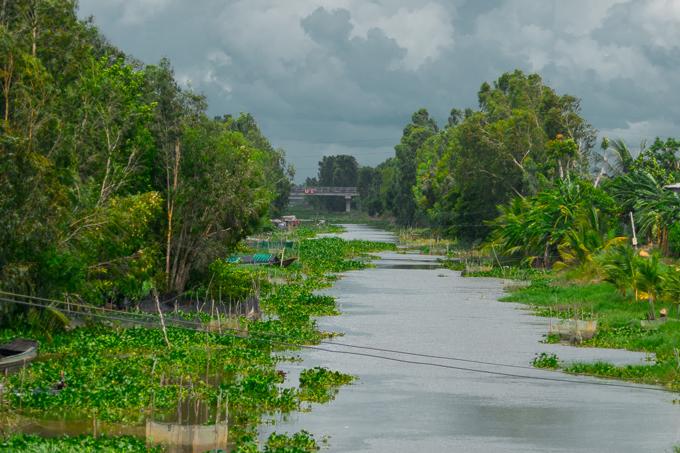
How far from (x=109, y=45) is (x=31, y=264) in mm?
28828

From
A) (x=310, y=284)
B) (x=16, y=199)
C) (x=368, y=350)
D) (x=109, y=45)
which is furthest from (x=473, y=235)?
(x=16, y=199)

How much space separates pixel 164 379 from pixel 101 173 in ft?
61.7

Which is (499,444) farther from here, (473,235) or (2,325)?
(473,235)

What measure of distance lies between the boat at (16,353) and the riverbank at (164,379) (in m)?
0.36

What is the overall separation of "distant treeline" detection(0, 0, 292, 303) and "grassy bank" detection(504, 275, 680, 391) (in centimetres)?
1772

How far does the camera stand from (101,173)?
49.7 metres

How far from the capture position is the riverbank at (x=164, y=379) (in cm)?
2831

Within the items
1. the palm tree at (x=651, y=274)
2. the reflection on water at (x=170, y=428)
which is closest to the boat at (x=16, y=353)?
the reflection on water at (x=170, y=428)

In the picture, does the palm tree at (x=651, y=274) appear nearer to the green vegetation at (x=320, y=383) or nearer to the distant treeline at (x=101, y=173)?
the green vegetation at (x=320, y=383)

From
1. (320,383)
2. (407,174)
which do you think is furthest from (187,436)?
(407,174)

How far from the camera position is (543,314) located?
57438mm

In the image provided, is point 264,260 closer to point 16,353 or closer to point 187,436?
point 16,353

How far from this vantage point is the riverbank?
92.9ft

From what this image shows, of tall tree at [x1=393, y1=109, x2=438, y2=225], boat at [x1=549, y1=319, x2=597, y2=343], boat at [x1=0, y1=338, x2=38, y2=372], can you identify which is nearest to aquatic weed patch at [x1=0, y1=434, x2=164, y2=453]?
boat at [x1=0, y1=338, x2=38, y2=372]
